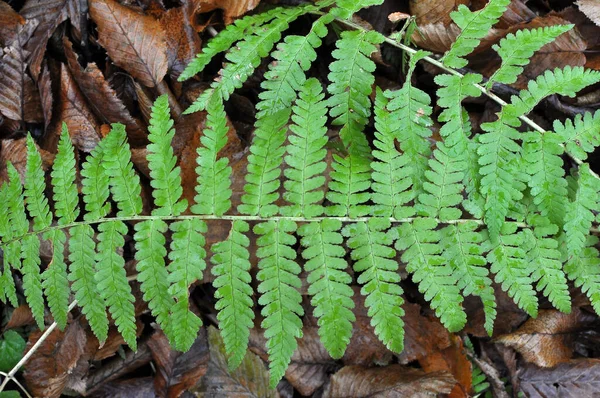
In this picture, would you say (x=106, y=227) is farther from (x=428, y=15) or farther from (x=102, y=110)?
(x=428, y=15)

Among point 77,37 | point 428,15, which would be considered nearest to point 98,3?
point 77,37

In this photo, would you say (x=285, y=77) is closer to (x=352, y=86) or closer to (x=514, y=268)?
(x=352, y=86)

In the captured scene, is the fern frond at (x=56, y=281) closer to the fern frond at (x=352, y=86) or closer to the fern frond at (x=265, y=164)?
the fern frond at (x=265, y=164)

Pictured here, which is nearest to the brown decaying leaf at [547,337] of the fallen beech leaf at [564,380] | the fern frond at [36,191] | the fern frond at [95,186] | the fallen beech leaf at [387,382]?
the fallen beech leaf at [564,380]

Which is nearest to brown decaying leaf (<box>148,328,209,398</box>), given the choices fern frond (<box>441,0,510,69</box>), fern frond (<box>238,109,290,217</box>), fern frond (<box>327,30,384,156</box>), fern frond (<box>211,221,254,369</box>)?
A: fern frond (<box>211,221,254,369</box>)

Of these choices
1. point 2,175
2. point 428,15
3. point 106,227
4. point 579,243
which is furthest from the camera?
point 2,175

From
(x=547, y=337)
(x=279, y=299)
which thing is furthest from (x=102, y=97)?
(x=547, y=337)
